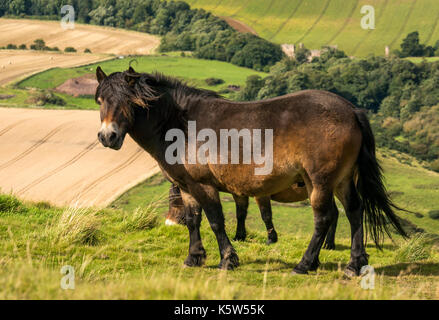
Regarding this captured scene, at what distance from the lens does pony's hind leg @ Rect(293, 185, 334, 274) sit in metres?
8.09

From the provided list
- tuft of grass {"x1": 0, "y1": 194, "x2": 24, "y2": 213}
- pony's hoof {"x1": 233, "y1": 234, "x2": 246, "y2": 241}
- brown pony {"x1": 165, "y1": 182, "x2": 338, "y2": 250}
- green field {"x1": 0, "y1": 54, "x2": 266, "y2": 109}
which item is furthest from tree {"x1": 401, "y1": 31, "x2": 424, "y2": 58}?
tuft of grass {"x1": 0, "y1": 194, "x2": 24, "y2": 213}

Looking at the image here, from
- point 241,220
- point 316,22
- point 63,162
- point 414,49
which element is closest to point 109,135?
point 241,220

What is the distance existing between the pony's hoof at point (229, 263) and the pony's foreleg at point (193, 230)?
1.29 feet

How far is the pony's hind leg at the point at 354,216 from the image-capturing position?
8.62 m

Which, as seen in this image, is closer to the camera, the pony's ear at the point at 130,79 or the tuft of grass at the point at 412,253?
the pony's ear at the point at 130,79

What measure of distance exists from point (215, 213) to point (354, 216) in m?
2.05

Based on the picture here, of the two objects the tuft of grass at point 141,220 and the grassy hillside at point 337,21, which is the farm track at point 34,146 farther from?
the grassy hillside at point 337,21

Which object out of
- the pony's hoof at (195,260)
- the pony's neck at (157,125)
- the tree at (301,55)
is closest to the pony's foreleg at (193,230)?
the pony's hoof at (195,260)

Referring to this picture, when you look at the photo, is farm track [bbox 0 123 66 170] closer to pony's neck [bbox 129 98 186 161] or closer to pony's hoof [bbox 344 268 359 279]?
pony's neck [bbox 129 98 186 161]

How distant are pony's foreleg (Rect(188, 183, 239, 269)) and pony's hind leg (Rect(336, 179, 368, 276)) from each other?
1743mm

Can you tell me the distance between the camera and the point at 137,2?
137375 mm

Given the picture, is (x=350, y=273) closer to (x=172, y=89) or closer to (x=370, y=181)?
(x=370, y=181)

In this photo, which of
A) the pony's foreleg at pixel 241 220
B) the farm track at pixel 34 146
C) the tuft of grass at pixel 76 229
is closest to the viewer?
the tuft of grass at pixel 76 229

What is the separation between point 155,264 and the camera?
902 cm
